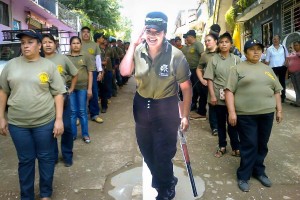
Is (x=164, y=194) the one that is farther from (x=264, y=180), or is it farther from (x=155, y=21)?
(x=155, y=21)

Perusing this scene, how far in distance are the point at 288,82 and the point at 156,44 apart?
9.60 metres

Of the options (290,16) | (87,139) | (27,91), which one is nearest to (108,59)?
(87,139)

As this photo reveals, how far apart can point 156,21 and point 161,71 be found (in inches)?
17.0

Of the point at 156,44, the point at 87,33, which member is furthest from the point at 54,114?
the point at 87,33

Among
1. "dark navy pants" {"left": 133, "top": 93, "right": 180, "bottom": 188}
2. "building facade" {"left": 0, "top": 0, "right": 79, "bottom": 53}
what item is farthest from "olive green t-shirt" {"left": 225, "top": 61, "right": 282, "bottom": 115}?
"building facade" {"left": 0, "top": 0, "right": 79, "bottom": 53}

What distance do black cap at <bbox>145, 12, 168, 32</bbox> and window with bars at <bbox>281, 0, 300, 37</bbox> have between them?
9.73 m

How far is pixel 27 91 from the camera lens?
10.0 feet

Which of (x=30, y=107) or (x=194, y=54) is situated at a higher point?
(x=194, y=54)

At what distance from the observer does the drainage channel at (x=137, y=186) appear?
11.1 ft

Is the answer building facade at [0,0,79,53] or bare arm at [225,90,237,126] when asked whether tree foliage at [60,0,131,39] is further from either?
bare arm at [225,90,237,126]

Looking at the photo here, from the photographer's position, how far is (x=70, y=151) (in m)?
4.34

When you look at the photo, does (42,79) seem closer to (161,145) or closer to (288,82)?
(161,145)

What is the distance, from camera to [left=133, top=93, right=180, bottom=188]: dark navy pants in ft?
9.33

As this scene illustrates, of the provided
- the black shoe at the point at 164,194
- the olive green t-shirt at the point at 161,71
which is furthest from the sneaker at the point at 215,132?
the olive green t-shirt at the point at 161,71
